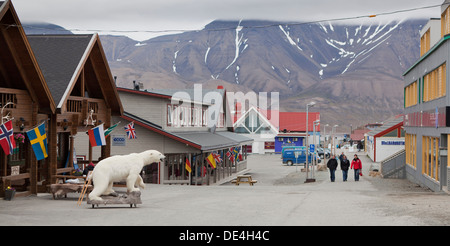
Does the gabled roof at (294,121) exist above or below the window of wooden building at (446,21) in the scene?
below

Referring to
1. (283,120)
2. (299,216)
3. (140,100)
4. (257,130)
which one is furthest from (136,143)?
(283,120)

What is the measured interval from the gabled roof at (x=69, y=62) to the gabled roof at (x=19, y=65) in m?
0.90

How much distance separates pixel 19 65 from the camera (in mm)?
22609

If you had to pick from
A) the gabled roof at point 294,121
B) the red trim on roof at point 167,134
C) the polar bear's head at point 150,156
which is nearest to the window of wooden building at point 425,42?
the red trim on roof at point 167,134

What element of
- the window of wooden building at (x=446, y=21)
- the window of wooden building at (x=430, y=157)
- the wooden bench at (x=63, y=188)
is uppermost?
the window of wooden building at (x=446, y=21)

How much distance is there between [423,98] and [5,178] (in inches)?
991

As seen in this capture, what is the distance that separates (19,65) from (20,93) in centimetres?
98

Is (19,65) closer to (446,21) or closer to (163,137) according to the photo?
(163,137)

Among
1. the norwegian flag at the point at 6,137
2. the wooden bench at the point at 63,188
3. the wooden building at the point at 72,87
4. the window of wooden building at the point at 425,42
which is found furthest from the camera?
the window of wooden building at the point at 425,42

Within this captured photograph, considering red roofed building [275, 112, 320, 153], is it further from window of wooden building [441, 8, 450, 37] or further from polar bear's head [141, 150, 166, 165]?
polar bear's head [141, 150, 166, 165]

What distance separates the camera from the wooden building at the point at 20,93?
71.3ft

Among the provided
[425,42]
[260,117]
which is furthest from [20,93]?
[260,117]

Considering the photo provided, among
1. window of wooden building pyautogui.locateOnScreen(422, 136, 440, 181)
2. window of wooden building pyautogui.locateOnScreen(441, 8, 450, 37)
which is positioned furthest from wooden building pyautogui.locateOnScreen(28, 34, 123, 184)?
window of wooden building pyautogui.locateOnScreen(441, 8, 450, 37)

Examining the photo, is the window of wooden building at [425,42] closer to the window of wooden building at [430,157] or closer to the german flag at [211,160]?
the window of wooden building at [430,157]
